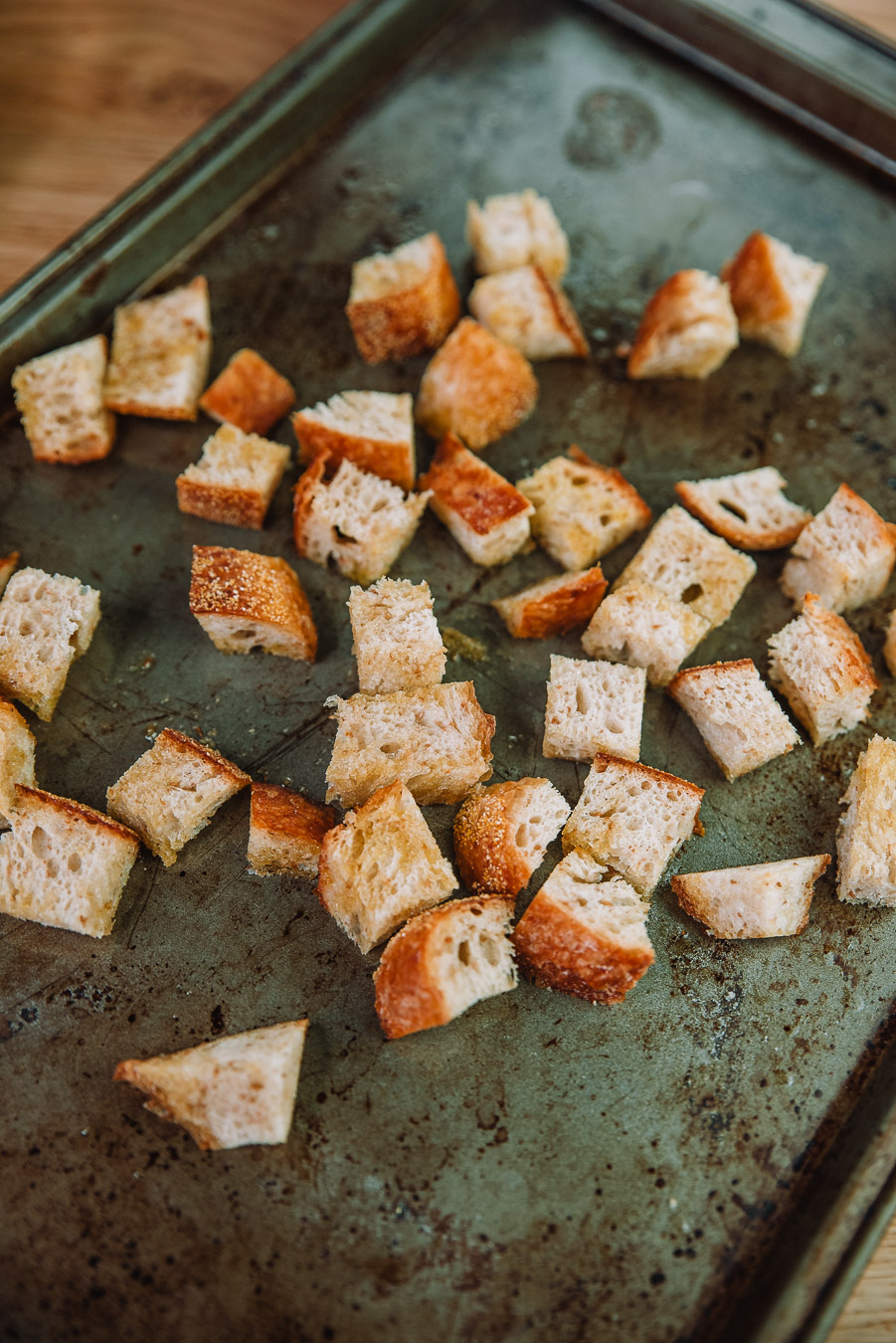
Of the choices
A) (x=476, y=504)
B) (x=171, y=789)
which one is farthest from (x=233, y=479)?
(x=171, y=789)

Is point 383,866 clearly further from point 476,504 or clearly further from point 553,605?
point 476,504

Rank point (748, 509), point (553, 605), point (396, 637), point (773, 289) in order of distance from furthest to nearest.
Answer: point (773, 289)
point (748, 509)
point (553, 605)
point (396, 637)

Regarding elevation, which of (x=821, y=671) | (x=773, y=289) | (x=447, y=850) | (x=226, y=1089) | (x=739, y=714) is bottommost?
(x=226, y=1089)

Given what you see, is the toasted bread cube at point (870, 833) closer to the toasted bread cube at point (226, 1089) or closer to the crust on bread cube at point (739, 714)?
the crust on bread cube at point (739, 714)

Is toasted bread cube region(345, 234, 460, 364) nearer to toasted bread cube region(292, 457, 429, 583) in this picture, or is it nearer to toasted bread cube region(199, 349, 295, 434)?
toasted bread cube region(199, 349, 295, 434)

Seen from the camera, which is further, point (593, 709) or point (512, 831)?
point (593, 709)

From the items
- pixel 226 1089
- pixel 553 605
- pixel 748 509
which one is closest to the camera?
pixel 226 1089

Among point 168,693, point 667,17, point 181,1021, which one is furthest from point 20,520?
point 667,17
